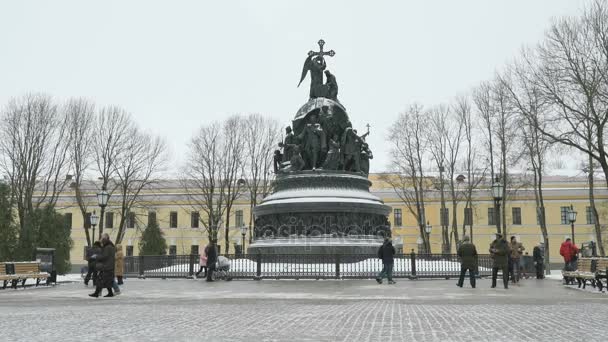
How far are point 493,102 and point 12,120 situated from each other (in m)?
31.9

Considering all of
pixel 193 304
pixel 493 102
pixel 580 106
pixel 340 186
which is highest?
pixel 493 102

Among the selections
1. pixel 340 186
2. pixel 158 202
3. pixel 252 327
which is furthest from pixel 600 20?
pixel 158 202

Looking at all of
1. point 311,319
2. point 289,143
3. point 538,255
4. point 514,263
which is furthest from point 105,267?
point 538,255

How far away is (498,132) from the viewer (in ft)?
139

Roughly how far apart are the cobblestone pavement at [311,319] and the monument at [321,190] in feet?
40.4

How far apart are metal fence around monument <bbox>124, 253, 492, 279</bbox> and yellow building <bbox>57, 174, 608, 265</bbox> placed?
1413 inches

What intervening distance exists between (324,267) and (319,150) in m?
7.33

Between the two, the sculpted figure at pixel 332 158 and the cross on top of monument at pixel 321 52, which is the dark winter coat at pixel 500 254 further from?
the cross on top of monument at pixel 321 52

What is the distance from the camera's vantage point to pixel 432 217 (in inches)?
2672

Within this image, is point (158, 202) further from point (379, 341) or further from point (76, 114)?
point (379, 341)

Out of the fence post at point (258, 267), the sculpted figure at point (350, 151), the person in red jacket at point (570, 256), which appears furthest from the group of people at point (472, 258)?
the sculpted figure at point (350, 151)

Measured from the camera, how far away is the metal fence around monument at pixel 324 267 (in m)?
25.2

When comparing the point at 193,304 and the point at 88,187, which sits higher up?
the point at 88,187

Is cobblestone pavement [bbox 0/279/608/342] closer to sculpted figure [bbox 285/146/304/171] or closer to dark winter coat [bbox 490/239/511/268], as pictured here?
dark winter coat [bbox 490/239/511/268]
